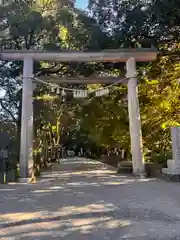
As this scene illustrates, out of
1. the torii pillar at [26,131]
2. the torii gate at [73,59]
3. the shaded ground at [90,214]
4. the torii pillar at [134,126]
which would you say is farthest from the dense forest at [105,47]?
the shaded ground at [90,214]

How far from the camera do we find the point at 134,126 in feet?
37.5

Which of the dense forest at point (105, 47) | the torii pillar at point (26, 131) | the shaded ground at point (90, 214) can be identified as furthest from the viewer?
the dense forest at point (105, 47)

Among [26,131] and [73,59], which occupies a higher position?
[73,59]

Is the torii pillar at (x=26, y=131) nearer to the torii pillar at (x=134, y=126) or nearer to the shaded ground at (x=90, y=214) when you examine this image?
the shaded ground at (x=90, y=214)

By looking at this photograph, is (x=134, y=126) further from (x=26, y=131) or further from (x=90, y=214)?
(x=90, y=214)

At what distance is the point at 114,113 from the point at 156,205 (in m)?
10.1

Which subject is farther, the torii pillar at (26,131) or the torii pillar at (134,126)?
the torii pillar at (134,126)

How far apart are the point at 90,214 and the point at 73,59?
756 cm

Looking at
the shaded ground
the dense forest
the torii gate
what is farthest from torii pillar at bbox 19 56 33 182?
the shaded ground

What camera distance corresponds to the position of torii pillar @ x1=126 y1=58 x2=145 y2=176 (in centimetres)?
1127

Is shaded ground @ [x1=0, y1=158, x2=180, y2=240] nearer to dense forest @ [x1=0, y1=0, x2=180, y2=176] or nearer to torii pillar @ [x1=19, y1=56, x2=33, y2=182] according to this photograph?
torii pillar @ [x1=19, y1=56, x2=33, y2=182]

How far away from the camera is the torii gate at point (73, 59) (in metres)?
10.9

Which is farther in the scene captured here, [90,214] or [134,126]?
[134,126]

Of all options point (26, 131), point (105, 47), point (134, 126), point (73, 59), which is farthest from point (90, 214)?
point (105, 47)
